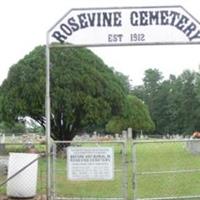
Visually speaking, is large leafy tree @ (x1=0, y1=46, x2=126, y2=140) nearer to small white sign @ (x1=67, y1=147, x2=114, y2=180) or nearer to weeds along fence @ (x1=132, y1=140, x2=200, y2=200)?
weeds along fence @ (x1=132, y1=140, x2=200, y2=200)

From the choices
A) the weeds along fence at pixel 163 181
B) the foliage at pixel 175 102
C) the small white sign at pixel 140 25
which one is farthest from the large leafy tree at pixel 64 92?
the foliage at pixel 175 102

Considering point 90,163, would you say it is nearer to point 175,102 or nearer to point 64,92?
point 64,92

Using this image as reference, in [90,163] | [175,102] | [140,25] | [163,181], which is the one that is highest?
[175,102]

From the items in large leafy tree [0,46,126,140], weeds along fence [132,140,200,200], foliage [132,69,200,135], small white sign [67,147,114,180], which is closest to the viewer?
small white sign [67,147,114,180]

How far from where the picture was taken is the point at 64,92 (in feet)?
116

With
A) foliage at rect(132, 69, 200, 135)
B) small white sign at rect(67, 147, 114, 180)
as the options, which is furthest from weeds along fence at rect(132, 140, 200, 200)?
foliage at rect(132, 69, 200, 135)

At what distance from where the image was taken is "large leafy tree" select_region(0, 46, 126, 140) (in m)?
35.5

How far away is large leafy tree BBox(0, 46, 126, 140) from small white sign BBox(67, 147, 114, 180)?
19547mm

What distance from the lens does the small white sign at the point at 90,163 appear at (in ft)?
51.2

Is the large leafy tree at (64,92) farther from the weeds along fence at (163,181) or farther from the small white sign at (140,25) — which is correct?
the small white sign at (140,25)

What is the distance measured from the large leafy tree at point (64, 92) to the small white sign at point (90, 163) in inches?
770

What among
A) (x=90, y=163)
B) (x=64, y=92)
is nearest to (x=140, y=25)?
(x=90, y=163)

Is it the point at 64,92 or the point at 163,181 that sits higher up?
the point at 64,92

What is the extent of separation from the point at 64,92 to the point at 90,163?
1974 centimetres
